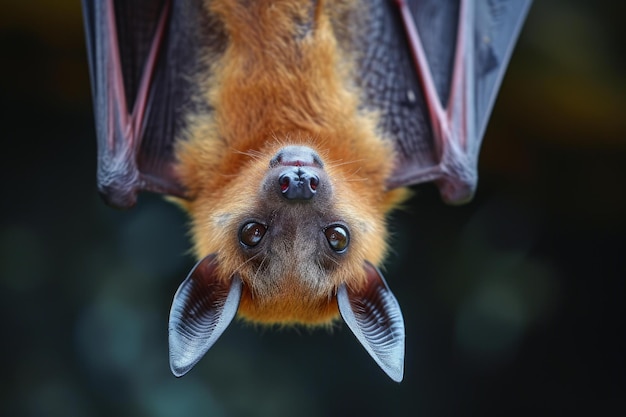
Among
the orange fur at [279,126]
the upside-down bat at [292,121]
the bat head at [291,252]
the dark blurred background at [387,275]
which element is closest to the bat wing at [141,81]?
the upside-down bat at [292,121]

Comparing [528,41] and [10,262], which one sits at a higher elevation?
[528,41]

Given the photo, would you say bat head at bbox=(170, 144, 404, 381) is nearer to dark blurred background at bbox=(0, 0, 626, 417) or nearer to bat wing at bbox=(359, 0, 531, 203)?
bat wing at bbox=(359, 0, 531, 203)

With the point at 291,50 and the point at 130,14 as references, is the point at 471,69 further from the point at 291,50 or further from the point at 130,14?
the point at 130,14

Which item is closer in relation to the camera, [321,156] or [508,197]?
[321,156]

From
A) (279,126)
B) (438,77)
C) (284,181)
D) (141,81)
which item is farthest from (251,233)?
(438,77)

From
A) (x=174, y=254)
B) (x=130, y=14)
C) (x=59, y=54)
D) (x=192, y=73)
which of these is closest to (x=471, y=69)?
(x=192, y=73)

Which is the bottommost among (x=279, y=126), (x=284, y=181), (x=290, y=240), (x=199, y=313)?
(x=199, y=313)

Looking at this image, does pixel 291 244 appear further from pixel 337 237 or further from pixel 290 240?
pixel 337 237
